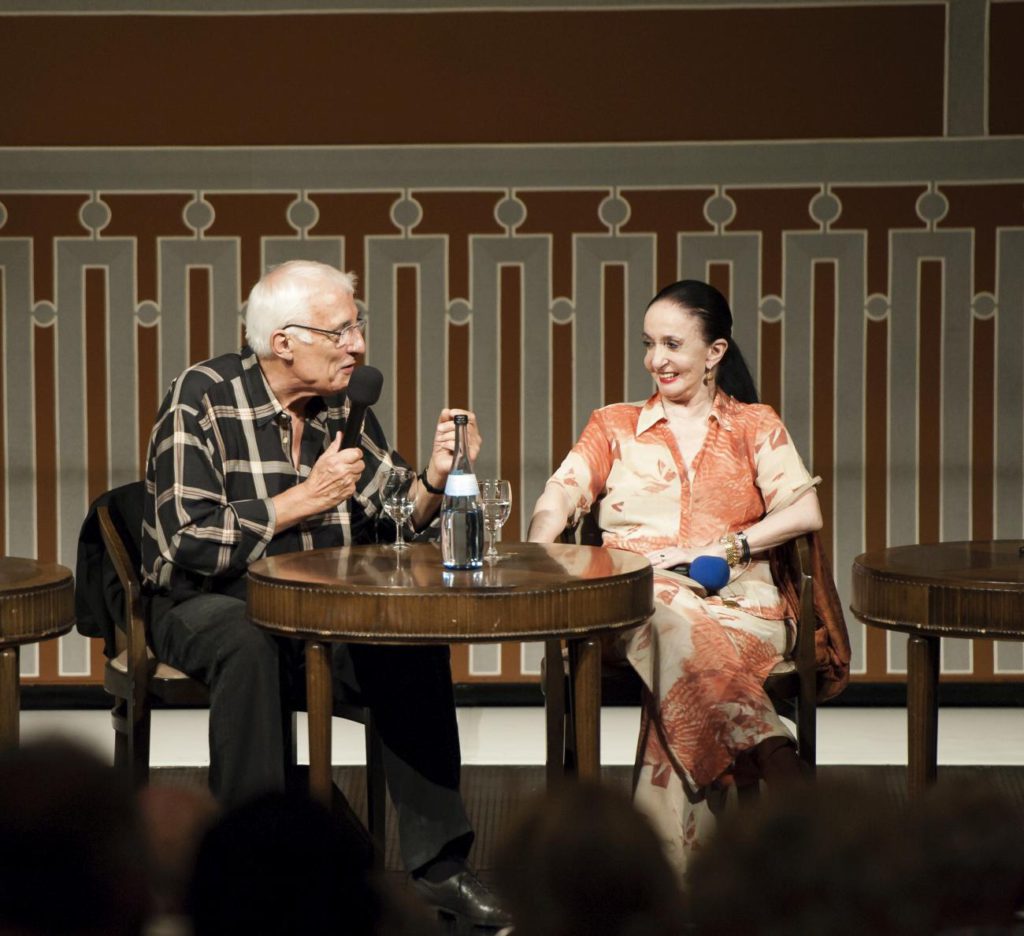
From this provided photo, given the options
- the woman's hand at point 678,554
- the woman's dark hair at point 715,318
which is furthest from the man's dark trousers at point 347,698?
the woman's dark hair at point 715,318

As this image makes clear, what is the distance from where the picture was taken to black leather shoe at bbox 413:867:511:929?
291 centimetres

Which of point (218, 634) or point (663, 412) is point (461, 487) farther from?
point (663, 412)

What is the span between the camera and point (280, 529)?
3156 mm

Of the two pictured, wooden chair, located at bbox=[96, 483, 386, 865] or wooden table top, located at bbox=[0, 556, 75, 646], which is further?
wooden chair, located at bbox=[96, 483, 386, 865]

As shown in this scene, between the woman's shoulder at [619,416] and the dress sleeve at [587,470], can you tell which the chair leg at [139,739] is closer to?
the dress sleeve at [587,470]

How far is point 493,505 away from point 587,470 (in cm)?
51

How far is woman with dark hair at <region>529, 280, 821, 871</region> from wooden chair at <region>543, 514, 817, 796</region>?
0.16ft

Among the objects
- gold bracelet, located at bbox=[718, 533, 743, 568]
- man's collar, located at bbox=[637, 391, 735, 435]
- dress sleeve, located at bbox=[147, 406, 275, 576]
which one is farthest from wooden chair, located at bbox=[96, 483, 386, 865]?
man's collar, located at bbox=[637, 391, 735, 435]

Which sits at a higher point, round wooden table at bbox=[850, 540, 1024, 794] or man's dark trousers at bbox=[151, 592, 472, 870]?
round wooden table at bbox=[850, 540, 1024, 794]

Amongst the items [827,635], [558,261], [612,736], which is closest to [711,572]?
[827,635]

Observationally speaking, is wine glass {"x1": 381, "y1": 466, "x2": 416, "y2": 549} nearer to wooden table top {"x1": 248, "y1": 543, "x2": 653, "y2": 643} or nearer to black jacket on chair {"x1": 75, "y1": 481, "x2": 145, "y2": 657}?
wooden table top {"x1": 248, "y1": 543, "x2": 653, "y2": 643}

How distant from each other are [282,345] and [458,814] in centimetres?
109

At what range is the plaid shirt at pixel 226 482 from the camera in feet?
10.3

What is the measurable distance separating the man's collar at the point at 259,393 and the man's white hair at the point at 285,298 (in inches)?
1.1
